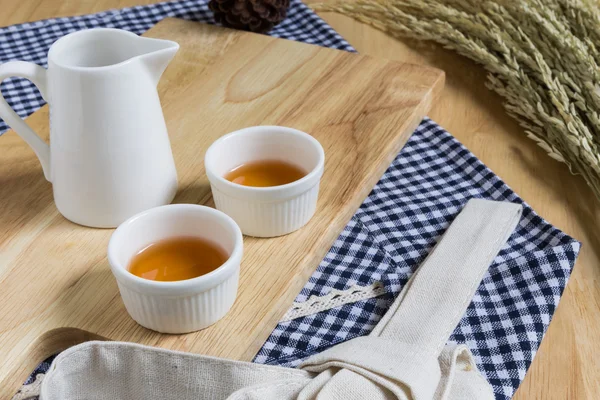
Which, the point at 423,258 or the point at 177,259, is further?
the point at 423,258

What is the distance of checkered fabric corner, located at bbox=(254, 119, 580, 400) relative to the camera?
0.67 metres

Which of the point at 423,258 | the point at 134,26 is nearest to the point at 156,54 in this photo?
the point at 423,258

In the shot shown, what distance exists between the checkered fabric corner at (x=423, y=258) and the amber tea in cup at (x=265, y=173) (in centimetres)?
10

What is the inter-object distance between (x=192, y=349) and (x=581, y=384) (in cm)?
33

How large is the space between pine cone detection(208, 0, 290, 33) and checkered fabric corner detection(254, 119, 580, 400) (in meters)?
0.33

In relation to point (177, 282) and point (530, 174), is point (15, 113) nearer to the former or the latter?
point (177, 282)

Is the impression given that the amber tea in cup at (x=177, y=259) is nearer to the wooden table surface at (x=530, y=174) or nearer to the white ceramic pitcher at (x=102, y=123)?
the white ceramic pitcher at (x=102, y=123)

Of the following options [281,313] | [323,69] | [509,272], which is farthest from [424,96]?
[281,313]

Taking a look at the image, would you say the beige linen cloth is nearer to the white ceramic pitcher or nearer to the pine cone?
the white ceramic pitcher

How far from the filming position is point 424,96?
894 millimetres

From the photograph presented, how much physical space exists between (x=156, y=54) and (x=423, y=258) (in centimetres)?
31

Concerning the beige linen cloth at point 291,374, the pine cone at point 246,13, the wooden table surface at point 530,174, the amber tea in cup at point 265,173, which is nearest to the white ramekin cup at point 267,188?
the amber tea in cup at point 265,173

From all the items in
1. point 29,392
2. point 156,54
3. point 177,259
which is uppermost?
point 156,54

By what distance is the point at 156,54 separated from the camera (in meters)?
0.63
